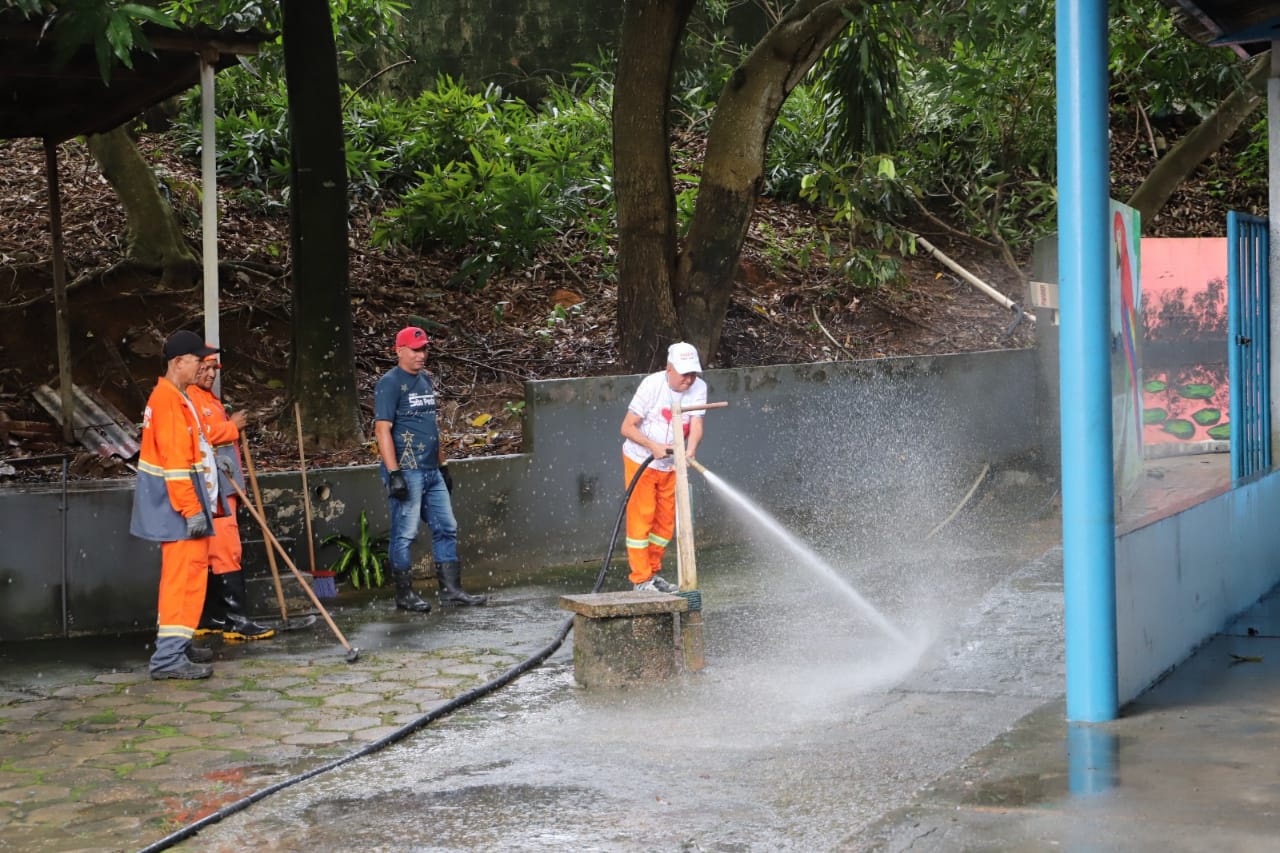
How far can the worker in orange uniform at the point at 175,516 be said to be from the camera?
7.84 m

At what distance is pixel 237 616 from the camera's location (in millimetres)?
9078

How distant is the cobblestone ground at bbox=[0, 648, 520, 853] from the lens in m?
5.46

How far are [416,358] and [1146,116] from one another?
45.4 feet

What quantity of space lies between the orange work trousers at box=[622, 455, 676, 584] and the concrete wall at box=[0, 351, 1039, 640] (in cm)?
206

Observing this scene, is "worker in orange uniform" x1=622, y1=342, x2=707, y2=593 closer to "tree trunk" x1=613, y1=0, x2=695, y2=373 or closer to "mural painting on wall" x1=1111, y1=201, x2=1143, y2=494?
"mural painting on wall" x1=1111, y1=201, x2=1143, y2=494

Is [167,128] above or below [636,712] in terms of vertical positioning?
above

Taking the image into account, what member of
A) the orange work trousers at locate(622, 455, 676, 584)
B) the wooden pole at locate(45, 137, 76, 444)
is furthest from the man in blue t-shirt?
the wooden pole at locate(45, 137, 76, 444)

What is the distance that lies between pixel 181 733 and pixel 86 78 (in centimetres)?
535

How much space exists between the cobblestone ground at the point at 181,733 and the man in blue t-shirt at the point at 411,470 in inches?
57.0

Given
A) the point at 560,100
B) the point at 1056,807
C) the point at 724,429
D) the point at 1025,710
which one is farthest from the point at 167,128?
the point at 1056,807

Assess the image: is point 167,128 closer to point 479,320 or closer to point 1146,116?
point 479,320

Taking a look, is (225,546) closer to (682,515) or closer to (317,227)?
(682,515)

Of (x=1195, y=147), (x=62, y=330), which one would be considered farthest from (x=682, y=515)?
(x=1195, y=147)

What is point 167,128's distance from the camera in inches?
697
